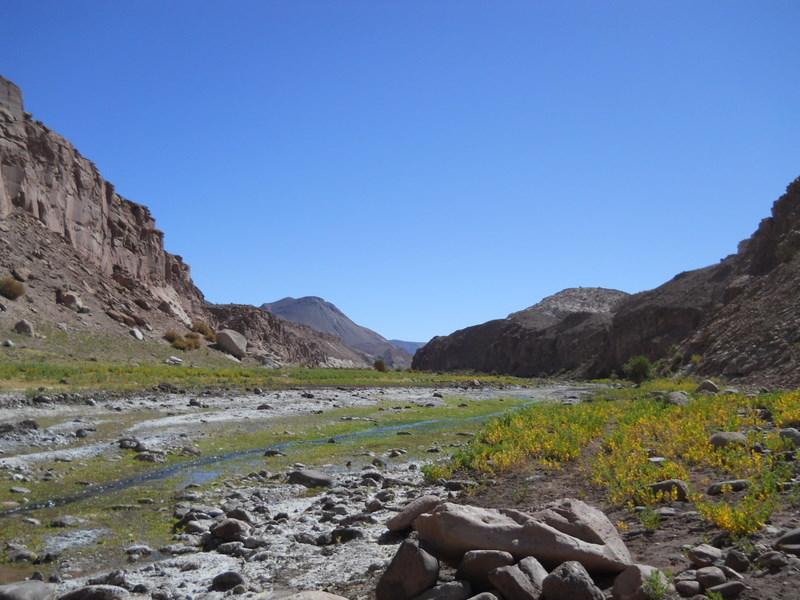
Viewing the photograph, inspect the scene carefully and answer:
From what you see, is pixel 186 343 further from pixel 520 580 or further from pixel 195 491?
pixel 520 580

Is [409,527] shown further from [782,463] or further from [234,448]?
[234,448]

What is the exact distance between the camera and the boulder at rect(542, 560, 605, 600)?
552cm

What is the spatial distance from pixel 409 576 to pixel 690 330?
77.6 m

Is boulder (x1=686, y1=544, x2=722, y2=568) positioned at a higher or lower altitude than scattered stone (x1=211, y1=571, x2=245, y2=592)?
higher

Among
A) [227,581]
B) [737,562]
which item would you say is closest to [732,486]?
[737,562]

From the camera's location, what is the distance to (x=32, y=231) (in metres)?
56.6

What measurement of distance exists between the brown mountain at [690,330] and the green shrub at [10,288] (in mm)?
45368

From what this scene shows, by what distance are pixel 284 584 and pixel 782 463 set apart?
7.79 meters

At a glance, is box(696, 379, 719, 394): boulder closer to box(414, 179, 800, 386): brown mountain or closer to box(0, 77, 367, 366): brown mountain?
box(414, 179, 800, 386): brown mountain

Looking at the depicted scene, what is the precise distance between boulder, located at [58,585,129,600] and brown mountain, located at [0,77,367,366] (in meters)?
38.5

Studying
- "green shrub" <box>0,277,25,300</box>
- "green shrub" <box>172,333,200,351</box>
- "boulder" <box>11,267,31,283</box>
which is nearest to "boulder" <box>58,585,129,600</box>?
"green shrub" <box>0,277,25,300</box>

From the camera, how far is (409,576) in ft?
21.0

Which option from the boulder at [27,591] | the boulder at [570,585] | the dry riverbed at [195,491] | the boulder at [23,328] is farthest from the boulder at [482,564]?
the boulder at [23,328]

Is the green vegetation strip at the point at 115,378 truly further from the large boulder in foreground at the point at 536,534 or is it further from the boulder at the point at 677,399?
the boulder at the point at 677,399
